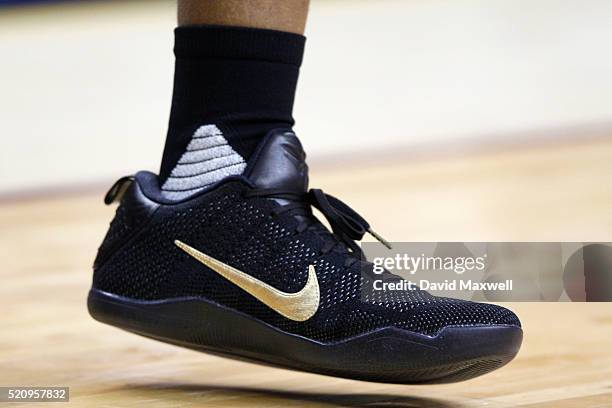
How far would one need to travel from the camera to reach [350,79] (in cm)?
449

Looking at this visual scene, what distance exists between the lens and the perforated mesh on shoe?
80cm

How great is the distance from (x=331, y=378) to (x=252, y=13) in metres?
0.31

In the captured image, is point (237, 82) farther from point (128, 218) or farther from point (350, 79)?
point (350, 79)

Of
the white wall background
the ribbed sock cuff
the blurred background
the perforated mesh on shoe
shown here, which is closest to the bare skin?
the ribbed sock cuff

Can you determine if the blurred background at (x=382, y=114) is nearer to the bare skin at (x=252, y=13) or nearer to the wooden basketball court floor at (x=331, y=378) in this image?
the wooden basketball court floor at (x=331, y=378)

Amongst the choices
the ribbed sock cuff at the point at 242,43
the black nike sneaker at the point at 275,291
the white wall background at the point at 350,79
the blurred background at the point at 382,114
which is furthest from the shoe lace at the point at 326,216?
the white wall background at the point at 350,79

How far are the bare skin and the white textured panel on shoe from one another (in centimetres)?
9

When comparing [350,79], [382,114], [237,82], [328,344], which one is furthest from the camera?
[382,114]

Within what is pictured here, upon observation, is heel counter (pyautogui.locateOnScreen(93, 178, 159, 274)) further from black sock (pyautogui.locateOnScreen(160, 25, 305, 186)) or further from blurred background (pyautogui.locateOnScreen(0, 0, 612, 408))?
blurred background (pyautogui.locateOnScreen(0, 0, 612, 408))

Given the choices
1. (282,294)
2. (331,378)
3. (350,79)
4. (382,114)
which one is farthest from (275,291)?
(382,114)

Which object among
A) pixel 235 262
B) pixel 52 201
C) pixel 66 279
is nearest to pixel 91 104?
pixel 52 201

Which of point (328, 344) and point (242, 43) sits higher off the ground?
point (242, 43)

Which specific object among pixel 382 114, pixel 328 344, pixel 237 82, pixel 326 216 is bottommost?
pixel 328 344

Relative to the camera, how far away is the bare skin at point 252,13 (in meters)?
0.90
